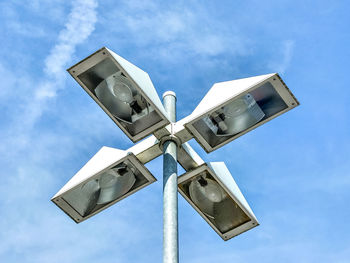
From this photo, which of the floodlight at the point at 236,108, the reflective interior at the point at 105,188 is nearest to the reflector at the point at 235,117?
the floodlight at the point at 236,108

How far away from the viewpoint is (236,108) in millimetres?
6441

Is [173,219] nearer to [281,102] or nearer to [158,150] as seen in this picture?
[158,150]

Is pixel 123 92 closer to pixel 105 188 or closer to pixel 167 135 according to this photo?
pixel 167 135

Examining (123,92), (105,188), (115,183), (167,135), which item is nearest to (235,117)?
(167,135)

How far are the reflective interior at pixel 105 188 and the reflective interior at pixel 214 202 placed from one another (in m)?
0.50

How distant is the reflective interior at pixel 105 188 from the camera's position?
6504mm

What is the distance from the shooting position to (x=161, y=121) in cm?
614

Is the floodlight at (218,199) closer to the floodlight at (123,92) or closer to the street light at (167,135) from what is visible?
the street light at (167,135)

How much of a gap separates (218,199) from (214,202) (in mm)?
65

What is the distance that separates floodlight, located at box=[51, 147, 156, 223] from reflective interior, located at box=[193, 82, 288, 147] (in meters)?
0.70

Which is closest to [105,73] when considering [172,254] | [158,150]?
[158,150]

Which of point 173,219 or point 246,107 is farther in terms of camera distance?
point 246,107

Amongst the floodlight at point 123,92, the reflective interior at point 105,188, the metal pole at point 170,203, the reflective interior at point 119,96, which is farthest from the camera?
the reflective interior at point 105,188

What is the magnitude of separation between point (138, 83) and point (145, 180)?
108 centimetres
